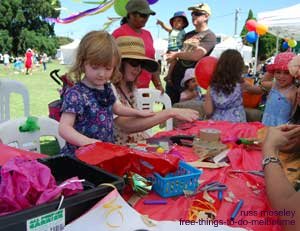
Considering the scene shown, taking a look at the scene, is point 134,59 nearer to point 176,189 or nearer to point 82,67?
point 82,67

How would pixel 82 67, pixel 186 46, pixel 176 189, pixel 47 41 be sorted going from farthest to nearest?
1. pixel 47 41
2. pixel 186 46
3. pixel 82 67
4. pixel 176 189

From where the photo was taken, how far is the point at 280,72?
3.18 metres

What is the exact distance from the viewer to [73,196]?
0.65 meters

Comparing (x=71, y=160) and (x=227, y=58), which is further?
(x=227, y=58)

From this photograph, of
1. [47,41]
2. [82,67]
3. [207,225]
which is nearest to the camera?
[207,225]

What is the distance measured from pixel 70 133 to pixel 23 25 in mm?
32146

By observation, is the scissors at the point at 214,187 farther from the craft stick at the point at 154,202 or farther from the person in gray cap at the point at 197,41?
the person in gray cap at the point at 197,41

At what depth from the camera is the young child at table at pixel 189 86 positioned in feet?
13.1

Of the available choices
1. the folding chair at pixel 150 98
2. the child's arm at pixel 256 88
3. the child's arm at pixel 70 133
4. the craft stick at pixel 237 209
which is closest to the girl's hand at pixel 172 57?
the child's arm at pixel 256 88

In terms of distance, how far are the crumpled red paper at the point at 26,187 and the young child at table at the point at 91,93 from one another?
625 millimetres

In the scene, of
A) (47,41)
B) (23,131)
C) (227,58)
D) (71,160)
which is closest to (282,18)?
(227,58)

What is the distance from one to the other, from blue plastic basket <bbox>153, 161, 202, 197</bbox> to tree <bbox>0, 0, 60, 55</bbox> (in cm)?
2920

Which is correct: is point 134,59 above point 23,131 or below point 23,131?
above

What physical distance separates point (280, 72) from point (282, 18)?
222 inches
